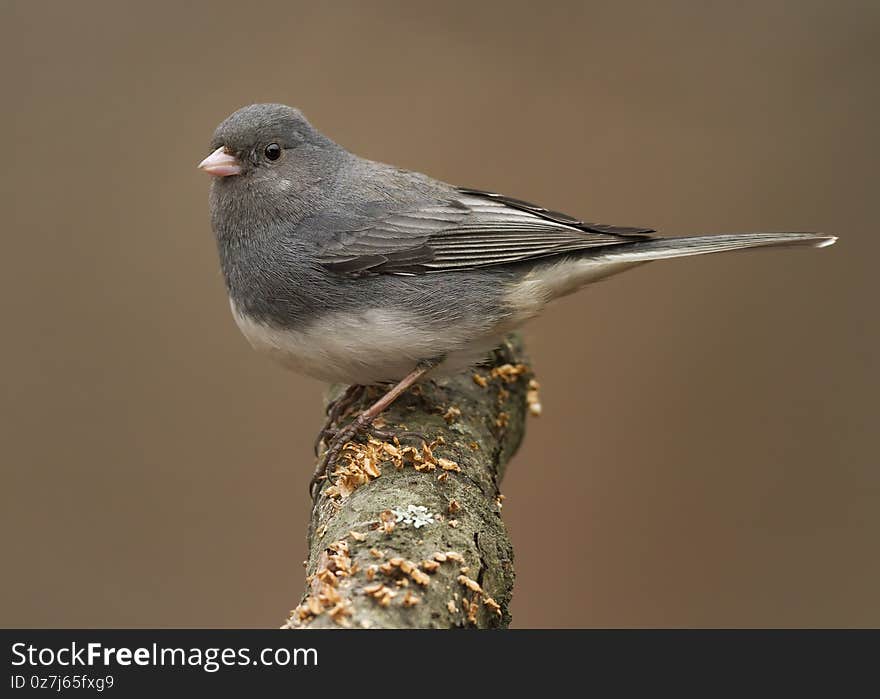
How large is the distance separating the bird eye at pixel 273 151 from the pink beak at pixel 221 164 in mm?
119

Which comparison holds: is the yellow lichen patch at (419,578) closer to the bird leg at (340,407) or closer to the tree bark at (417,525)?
the tree bark at (417,525)

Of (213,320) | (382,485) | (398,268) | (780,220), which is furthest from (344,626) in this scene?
(780,220)

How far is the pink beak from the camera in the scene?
10.8 feet

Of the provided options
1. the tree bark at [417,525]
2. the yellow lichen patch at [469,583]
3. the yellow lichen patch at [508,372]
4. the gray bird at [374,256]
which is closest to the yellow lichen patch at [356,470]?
the tree bark at [417,525]

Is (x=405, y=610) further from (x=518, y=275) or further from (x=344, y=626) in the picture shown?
(x=518, y=275)

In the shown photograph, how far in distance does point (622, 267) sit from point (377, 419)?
1.06 metres

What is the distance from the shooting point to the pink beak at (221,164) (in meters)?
3.30

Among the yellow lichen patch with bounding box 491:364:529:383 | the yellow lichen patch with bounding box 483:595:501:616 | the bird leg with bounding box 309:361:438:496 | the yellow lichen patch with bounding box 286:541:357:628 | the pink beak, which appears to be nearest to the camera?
the yellow lichen patch with bounding box 286:541:357:628

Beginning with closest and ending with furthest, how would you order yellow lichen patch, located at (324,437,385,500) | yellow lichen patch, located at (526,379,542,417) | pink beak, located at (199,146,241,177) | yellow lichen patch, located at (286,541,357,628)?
yellow lichen patch, located at (286,541,357,628)
yellow lichen patch, located at (324,437,385,500)
pink beak, located at (199,146,241,177)
yellow lichen patch, located at (526,379,542,417)

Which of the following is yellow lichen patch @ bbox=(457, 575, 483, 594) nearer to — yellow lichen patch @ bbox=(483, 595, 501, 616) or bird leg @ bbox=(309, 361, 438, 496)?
yellow lichen patch @ bbox=(483, 595, 501, 616)

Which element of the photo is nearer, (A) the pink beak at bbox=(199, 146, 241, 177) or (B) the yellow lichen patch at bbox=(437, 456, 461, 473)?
(B) the yellow lichen patch at bbox=(437, 456, 461, 473)

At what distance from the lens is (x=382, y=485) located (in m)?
2.66

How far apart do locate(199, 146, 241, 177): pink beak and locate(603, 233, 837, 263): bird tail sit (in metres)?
1.40

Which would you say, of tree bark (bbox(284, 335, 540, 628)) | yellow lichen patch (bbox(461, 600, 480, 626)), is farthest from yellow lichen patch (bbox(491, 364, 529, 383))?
yellow lichen patch (bbox(461, 600, 480, 626))
